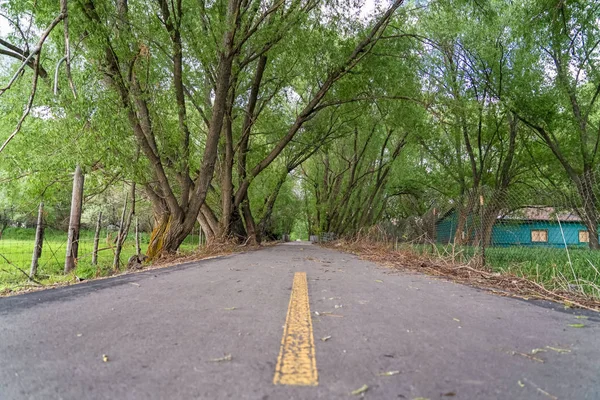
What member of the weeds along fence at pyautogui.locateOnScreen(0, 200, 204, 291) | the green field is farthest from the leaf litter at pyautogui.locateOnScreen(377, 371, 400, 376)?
the weeds along fence at pyautogui.locateOnScreen(0, 200, 204, 291)

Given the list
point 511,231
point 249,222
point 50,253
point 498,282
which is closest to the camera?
point 498,282

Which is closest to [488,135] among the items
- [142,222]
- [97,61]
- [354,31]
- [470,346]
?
[354,31]

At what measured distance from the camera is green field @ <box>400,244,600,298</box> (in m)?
5.18

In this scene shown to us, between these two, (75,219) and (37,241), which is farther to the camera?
(75,219)

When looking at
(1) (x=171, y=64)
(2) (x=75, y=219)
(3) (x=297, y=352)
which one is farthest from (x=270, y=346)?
(1) (x=171, y=64)

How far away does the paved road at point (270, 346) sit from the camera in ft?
5.62

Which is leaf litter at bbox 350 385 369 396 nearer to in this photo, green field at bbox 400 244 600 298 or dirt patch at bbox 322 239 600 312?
dirt patch at bbox 322 239 600 312

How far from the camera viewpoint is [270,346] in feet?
7.39

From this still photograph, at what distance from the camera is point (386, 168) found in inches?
1000

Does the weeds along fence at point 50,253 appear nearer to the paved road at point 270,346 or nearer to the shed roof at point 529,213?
the paved road at point 270,346

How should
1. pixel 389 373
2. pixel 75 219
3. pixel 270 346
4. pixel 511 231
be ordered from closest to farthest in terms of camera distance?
pixel 389 373, pixel 270 346, pixel 511 231, pixel 75 219

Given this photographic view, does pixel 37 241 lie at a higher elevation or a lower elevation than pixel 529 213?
lower

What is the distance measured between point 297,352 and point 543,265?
26.5 ft

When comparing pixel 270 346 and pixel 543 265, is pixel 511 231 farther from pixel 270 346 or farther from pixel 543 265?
pixel 270 346
